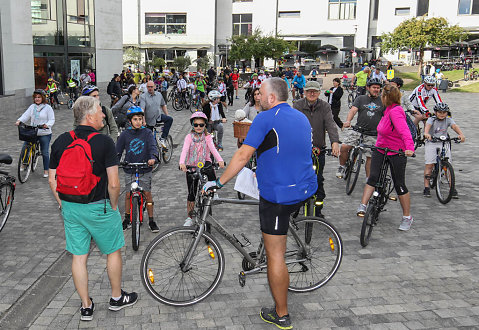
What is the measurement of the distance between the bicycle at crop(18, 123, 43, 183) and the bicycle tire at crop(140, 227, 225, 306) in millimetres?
5563

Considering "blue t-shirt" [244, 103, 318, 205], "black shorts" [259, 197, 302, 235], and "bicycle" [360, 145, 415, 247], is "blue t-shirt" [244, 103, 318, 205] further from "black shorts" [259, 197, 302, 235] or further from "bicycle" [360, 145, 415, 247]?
"bicycle" [360, 145, 415, 247]

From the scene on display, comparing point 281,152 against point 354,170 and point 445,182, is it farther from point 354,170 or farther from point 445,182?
point 354,170

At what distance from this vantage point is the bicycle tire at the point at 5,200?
6.35 m

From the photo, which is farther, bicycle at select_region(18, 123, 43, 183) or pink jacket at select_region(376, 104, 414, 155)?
bicycle at select_region(18, 123, 43, 183)

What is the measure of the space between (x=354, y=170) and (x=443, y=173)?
1.47 m

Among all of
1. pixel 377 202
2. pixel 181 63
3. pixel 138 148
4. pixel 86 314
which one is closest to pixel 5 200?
pixel 138 148

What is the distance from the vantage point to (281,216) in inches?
155

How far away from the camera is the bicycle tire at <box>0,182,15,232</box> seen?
6348mm

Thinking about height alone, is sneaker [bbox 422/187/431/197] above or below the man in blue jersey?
below

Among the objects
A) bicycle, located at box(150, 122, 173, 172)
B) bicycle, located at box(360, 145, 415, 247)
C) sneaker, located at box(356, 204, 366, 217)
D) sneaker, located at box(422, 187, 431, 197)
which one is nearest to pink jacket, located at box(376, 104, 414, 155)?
bicycle, located at box(360, 145, 415, 247)

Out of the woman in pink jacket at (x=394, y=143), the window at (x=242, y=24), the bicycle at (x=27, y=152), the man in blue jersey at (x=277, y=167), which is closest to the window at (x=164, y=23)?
the window at (x=242, y=24)

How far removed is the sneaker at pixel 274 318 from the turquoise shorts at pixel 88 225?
1.39m

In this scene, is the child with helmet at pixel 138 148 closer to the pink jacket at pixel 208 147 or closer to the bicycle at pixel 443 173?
the pink jacket at pixel 208 147

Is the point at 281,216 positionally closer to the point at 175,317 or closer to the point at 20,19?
the point at 175,317
